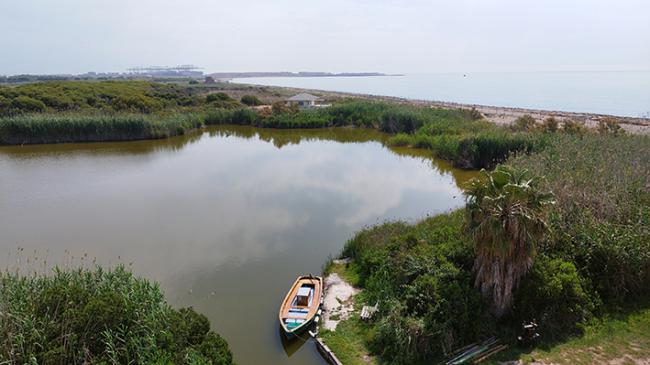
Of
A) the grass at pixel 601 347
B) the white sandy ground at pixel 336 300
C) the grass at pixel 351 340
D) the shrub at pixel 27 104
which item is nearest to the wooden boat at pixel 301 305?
the white sandy ground at pixel 336 300

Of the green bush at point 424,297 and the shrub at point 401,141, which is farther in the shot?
the shrub at point 401,141

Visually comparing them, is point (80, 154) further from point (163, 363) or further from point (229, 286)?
point (163, 363)

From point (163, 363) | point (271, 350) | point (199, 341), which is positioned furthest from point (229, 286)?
point (163, 363)

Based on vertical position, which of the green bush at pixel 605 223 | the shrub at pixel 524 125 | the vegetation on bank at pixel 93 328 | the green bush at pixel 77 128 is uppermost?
the shrub at pixel 524 125

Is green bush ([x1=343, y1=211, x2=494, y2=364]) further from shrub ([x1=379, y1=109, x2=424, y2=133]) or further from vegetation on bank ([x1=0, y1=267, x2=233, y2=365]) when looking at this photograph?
shrub ([x1=379, y1=109, x2=424, y2=133])

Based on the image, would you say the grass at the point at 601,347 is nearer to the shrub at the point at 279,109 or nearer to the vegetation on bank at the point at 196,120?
the vegetation on bank at the point at 196,120

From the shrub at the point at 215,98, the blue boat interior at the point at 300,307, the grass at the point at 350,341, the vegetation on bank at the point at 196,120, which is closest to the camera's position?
the grass at the point at 350,341

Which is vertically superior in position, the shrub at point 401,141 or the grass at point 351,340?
the shrub at point 401,141
